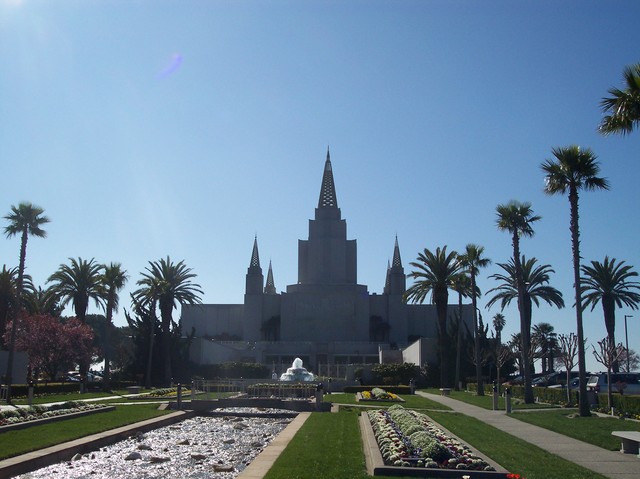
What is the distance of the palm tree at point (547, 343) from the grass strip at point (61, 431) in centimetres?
6210

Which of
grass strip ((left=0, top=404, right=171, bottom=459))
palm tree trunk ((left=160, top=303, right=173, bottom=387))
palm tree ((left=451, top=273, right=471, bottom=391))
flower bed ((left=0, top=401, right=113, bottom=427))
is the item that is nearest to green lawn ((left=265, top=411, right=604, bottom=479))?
grass strip ((left=0, top=404, right=171, bottom=459))

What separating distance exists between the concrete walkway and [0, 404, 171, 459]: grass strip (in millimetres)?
10636

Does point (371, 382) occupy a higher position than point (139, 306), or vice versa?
point (139, 306)

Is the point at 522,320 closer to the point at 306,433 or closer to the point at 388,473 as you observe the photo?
the point at 306,433

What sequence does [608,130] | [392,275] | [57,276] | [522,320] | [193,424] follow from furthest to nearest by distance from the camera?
[392,275], [57,276], [522,320], [193,424], [608,130]

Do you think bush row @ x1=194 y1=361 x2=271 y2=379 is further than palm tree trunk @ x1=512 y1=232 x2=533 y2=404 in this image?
Yes

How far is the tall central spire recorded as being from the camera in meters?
93.6

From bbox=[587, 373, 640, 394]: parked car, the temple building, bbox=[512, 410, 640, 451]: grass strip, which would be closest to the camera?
bbox=[512, 410, 640, 451]: grass strip

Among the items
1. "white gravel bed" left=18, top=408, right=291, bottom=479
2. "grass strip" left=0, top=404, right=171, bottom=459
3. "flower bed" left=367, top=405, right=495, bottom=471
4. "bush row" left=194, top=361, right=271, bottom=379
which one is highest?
"bush row" left=194, top=361, right=271, bottom=379

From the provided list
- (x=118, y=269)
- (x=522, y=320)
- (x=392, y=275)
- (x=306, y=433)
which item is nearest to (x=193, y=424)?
(x=306, y=433)

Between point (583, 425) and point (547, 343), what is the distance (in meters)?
65.5

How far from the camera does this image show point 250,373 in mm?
58500

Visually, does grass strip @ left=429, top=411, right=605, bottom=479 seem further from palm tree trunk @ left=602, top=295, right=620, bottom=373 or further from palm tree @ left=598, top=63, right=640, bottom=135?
palm tree trunk @ left=602, top=295, right=620, bottom=373

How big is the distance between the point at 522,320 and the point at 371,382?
73.3ft
